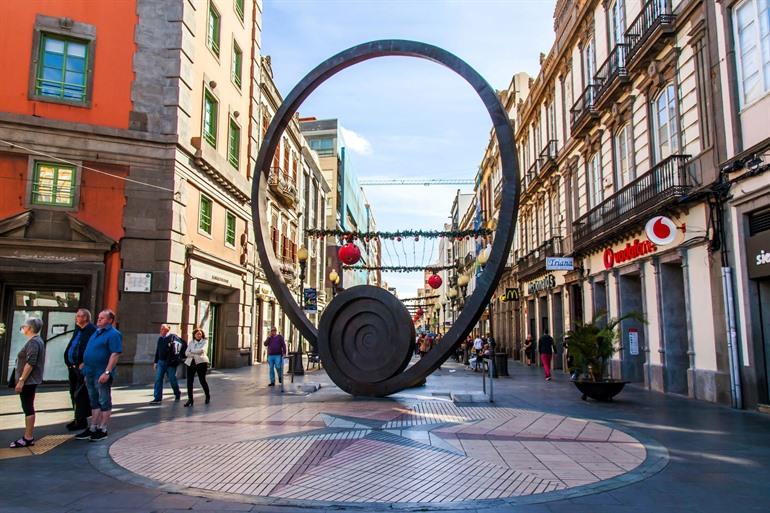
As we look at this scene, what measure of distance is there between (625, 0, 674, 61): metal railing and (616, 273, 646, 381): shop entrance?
6823 mm

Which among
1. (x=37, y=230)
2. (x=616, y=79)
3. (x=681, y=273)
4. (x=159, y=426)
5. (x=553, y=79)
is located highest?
(x=553, y=79)

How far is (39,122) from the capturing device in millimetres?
16109

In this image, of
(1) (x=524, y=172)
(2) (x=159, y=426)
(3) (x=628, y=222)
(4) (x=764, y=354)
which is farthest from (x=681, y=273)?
(1) (x=524, y=172)

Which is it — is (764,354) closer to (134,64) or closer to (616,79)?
(616,79)

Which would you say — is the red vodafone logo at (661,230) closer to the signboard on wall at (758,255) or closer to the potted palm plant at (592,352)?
the potted palm plant at (592,352)

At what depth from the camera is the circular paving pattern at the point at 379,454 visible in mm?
5480

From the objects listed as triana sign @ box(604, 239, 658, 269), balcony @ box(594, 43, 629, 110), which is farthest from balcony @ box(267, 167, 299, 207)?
triana sign @ box(604, 239, 658, 269)

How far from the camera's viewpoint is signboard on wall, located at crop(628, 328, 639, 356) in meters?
17.1

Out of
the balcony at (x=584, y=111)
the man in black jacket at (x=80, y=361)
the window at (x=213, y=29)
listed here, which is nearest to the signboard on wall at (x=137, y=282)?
the man in black jacket at (x=80, y=361)

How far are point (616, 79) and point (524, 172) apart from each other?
17.0m

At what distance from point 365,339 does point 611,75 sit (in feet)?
39.1

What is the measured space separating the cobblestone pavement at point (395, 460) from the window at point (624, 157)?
8.67 m

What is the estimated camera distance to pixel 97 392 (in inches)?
315

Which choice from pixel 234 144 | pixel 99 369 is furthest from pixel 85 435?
pixel 234 144
